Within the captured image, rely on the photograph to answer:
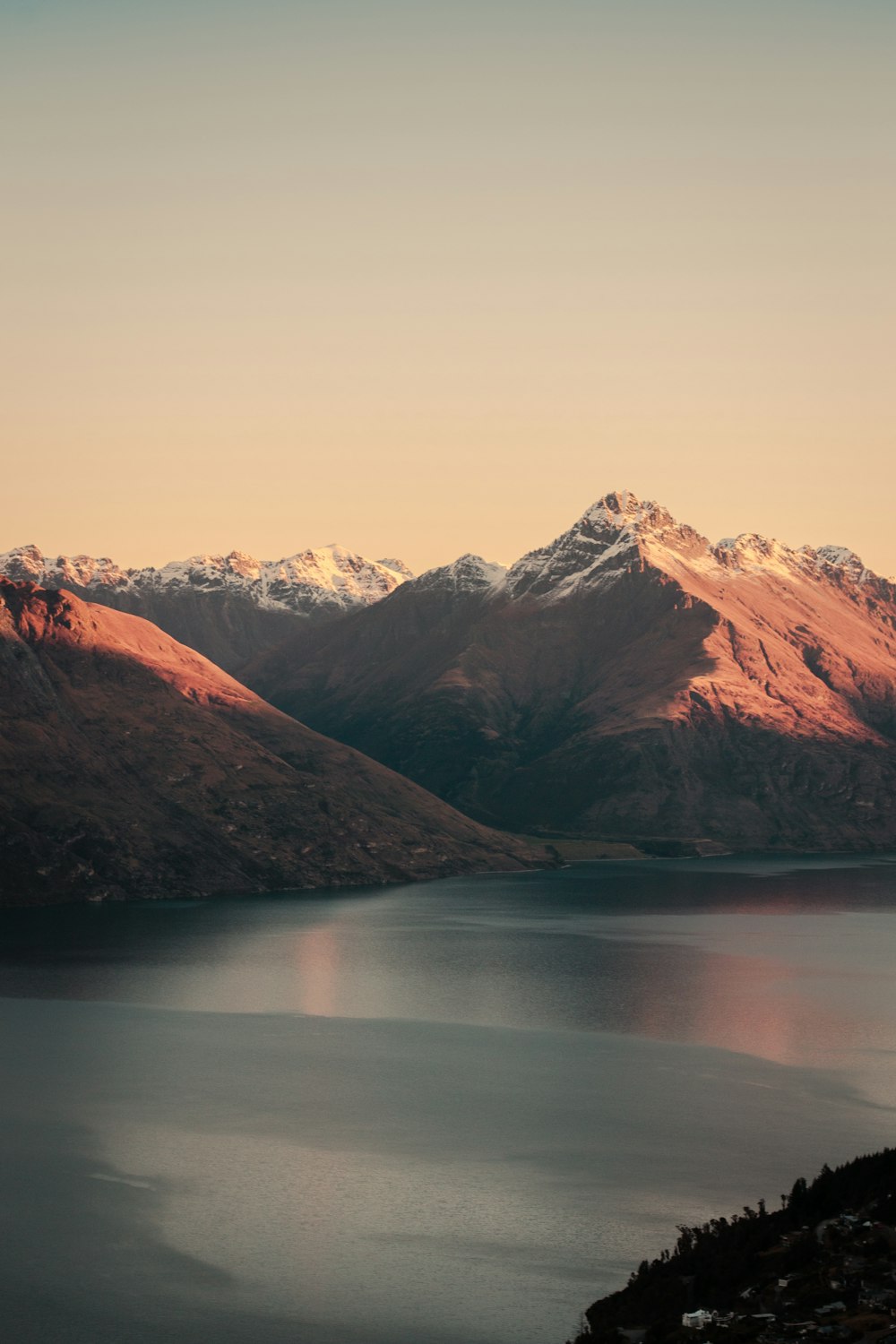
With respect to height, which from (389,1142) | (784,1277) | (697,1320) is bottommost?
(389,1142)

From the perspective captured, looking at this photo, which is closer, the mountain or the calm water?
the mountain

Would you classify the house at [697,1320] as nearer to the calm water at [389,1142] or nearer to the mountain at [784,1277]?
the mountain at [784,1277]

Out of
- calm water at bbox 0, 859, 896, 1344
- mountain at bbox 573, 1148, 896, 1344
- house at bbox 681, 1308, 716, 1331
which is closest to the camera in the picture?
mountain at bbox 573, 1148, 896, 1344

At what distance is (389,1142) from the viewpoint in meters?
108

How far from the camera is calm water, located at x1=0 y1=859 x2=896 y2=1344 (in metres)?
77.6

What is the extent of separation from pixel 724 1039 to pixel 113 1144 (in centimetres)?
6703

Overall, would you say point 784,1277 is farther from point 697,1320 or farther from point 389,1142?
point 389,1142

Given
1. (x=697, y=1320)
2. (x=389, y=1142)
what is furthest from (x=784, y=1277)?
(x=389, y=1142)

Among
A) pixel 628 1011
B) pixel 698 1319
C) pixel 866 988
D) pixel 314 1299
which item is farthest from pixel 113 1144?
pixel 866 988

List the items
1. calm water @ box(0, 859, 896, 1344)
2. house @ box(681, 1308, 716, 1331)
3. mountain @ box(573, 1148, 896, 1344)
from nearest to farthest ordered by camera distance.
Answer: mountain @ box(573, 1148, 896, 1344) → house @ box(681, 1308, 716, 1331) → calm water @ box(0, 859, 896, 1344)

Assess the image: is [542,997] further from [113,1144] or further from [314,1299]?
[314,1299]

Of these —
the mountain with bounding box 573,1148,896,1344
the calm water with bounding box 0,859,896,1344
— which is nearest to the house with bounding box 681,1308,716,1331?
the mountain with bounding box 573,1148,896,1344

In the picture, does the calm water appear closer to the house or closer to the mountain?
the mountain

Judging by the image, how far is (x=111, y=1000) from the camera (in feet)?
566
